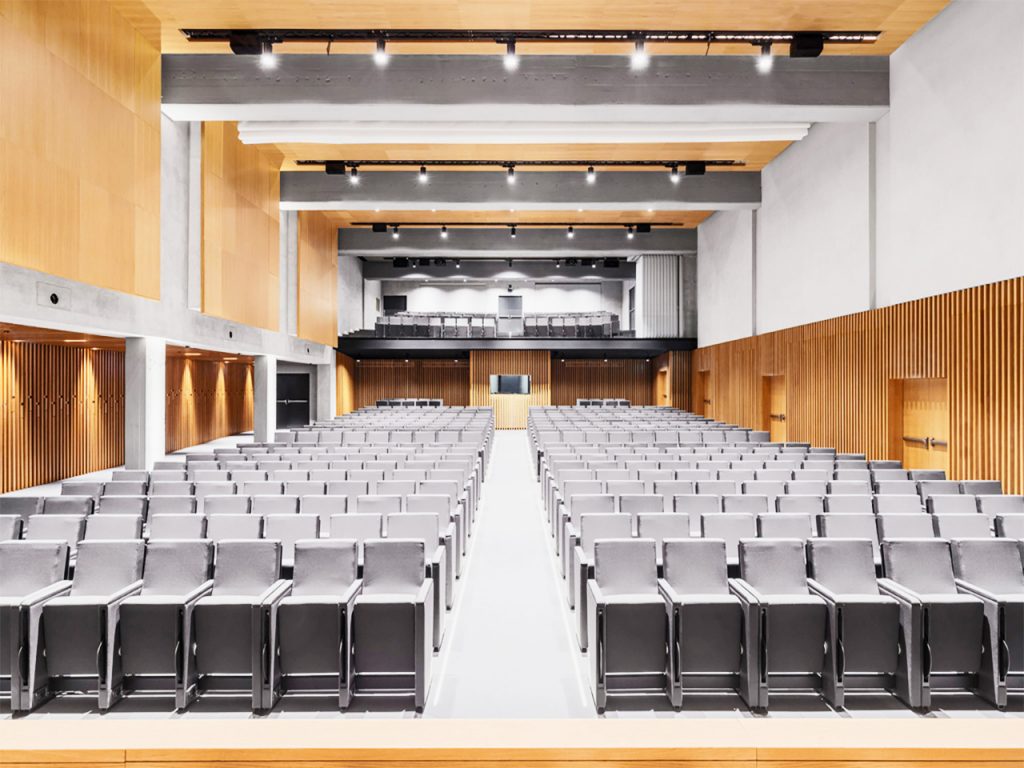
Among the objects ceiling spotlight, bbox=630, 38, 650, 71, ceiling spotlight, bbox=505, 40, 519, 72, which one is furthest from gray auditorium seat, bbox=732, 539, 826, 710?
ceiling spotlight, bbox=630, 38, 650, 71

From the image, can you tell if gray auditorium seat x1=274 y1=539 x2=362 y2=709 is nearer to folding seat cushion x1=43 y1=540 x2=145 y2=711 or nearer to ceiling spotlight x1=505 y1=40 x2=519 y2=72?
folding seat cushion x1=43 y1=540 x2=145 y2=711

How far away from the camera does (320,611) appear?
13.5ft

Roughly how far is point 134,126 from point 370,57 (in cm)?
383

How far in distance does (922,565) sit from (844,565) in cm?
57

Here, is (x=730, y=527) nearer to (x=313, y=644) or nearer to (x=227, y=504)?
(x=313, y=644)

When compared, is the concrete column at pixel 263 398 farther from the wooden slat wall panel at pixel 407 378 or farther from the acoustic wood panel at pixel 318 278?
the wooden slat wall panel at pixel 407 378

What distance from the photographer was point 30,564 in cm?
478

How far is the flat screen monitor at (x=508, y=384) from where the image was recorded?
27.8 m

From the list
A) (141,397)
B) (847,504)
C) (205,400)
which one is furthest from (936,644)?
(205,400)

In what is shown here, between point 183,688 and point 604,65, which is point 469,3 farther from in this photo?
point 183,688

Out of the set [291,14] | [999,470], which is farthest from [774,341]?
[291,14]

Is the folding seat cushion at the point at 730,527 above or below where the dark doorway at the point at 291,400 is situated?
below

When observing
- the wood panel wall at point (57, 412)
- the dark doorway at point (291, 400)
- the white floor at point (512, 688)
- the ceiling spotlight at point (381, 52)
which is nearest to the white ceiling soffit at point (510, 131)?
the ceiling spotlight at point (381, 52)

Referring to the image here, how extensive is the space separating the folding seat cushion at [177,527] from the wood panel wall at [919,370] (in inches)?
362
